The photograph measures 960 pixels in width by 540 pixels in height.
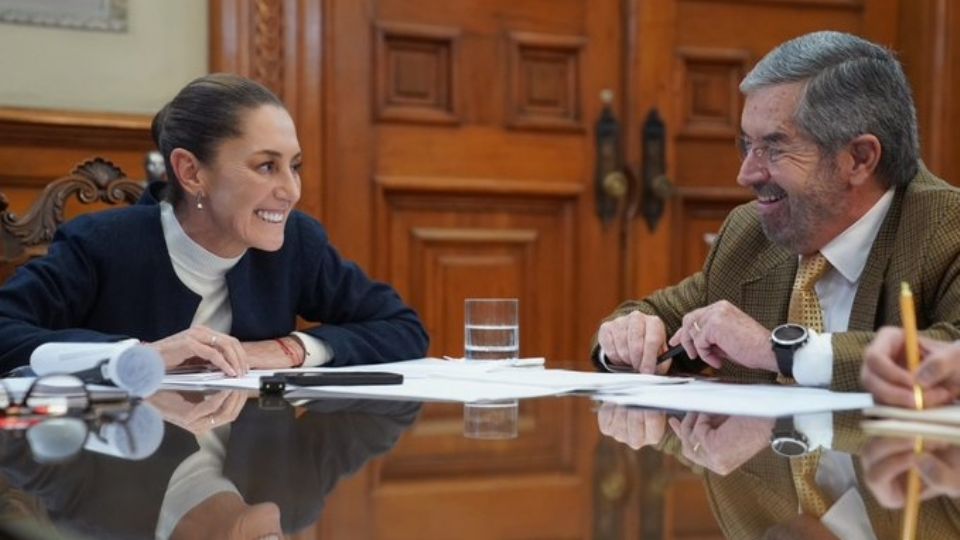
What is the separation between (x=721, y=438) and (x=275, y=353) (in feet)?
3.30

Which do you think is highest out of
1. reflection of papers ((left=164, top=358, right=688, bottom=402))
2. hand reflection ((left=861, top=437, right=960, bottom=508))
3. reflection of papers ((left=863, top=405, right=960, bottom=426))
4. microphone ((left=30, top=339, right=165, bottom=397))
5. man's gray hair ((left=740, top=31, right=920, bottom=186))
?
man's gray hair ((left=740, top=31, right=920, bottom=186))

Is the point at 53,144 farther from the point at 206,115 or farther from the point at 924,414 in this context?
the point at 924,414

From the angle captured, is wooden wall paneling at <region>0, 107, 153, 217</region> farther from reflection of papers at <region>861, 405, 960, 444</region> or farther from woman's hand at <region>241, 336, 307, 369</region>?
reflection of papers at <region>861, 405, 960, 444</region>

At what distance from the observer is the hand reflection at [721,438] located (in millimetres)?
953

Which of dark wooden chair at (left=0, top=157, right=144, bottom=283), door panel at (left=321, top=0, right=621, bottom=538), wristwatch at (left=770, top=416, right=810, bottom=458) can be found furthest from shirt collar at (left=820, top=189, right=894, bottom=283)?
door panel at (left=321, top=0, right=621, bottom=538)

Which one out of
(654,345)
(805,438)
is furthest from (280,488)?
(654,345)

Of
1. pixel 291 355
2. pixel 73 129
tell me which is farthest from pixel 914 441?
pixel 73 129

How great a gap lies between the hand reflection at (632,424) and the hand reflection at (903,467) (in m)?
0.18

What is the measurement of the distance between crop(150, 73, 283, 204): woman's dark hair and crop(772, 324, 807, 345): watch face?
101cm

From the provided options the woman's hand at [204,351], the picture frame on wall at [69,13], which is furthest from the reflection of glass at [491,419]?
the picture frame on wall at [69,13]

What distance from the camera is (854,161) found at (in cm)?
193

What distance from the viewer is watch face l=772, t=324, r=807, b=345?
5.14 feet

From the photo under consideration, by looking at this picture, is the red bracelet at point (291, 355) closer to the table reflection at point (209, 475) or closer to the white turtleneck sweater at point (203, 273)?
the white turtleneck sweater at point (203, 273)

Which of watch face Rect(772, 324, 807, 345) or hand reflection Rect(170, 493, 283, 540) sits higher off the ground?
hand reflection Rect(170, 493, 283, 540)
